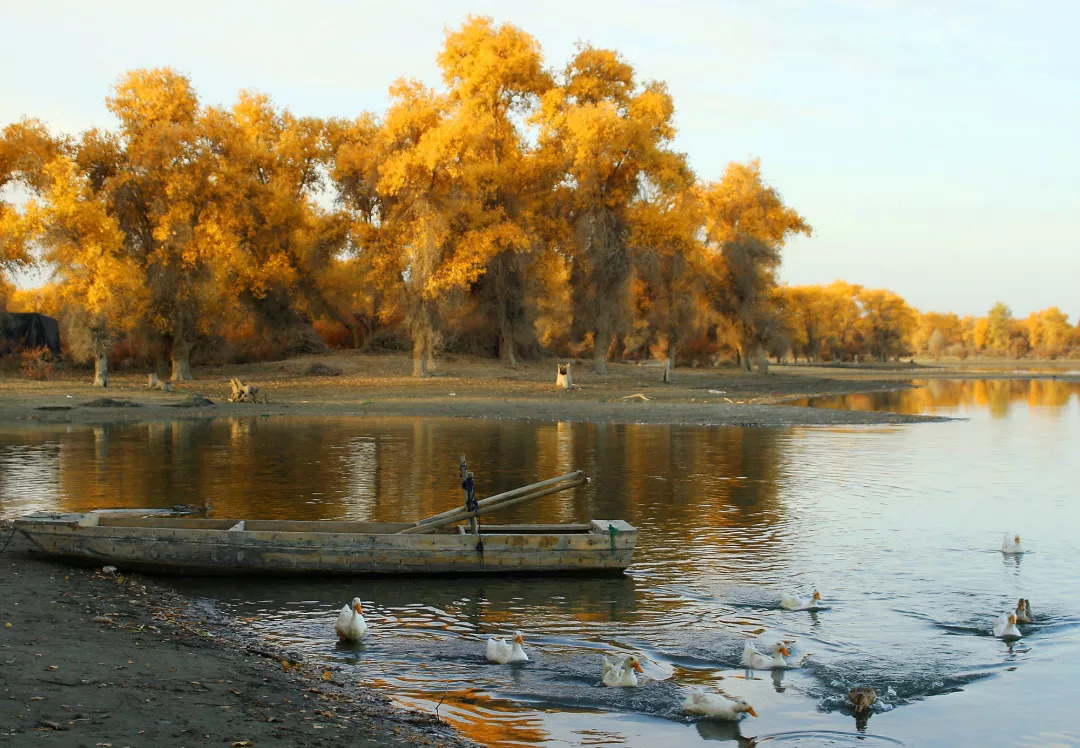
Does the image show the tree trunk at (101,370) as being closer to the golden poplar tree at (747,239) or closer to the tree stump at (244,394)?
the tree stump at (244,394)

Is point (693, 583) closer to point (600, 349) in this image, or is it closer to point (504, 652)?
point (504, 652)

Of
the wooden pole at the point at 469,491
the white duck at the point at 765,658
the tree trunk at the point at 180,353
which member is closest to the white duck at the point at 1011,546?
the white duck at the point at 765,658

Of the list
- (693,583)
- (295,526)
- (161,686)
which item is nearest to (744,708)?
(693,583)

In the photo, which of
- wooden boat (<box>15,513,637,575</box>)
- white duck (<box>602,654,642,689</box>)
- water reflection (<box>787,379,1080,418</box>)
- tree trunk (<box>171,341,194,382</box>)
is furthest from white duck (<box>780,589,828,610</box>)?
tree trunk (<box>171,341,194,382</box>)

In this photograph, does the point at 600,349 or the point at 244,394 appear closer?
the point at 244,394

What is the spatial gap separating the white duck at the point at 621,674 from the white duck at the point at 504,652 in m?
0.95

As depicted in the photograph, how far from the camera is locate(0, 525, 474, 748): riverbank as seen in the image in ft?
26.1

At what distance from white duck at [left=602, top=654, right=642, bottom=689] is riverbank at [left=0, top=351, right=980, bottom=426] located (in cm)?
3010

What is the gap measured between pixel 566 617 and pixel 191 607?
4.64m

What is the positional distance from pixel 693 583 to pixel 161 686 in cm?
768

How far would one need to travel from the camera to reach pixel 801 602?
1324 centimetres

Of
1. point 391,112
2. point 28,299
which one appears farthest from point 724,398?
point 28,299

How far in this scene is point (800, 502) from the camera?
2159 centimetres

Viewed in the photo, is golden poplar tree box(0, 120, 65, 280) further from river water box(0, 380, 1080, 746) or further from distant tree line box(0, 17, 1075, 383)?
river water box(0, 380, 1080, 746)
